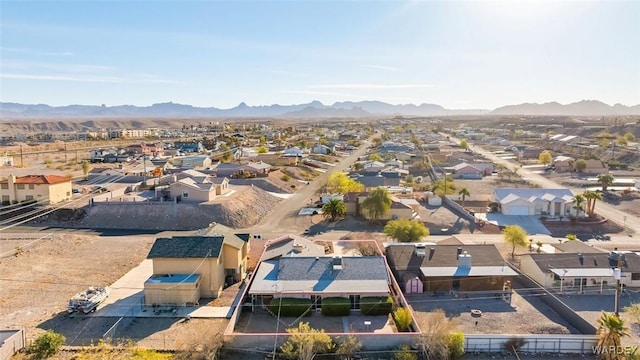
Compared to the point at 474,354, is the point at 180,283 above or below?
above

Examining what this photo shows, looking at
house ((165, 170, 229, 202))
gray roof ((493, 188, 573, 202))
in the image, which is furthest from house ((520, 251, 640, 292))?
house ((165, 170, 229, 202))

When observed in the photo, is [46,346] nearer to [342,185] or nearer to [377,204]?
[377,204]

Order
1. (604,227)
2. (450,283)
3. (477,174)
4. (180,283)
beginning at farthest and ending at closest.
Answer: (477,174) < (604,227) < (450,283) < (180,283)

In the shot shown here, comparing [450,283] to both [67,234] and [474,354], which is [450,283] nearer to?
[474,354]

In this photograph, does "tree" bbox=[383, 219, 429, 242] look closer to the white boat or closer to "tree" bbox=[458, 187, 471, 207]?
"tree" bbox=[458, 187, 471, 207]

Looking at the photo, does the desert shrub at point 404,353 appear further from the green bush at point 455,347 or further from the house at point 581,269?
the house at point 581,269

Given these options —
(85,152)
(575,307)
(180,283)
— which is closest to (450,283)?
(575,307)

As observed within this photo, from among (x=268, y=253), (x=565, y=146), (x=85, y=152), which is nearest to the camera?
(x=268, y=253)

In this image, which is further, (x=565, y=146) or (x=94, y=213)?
(x=565, y=146)
